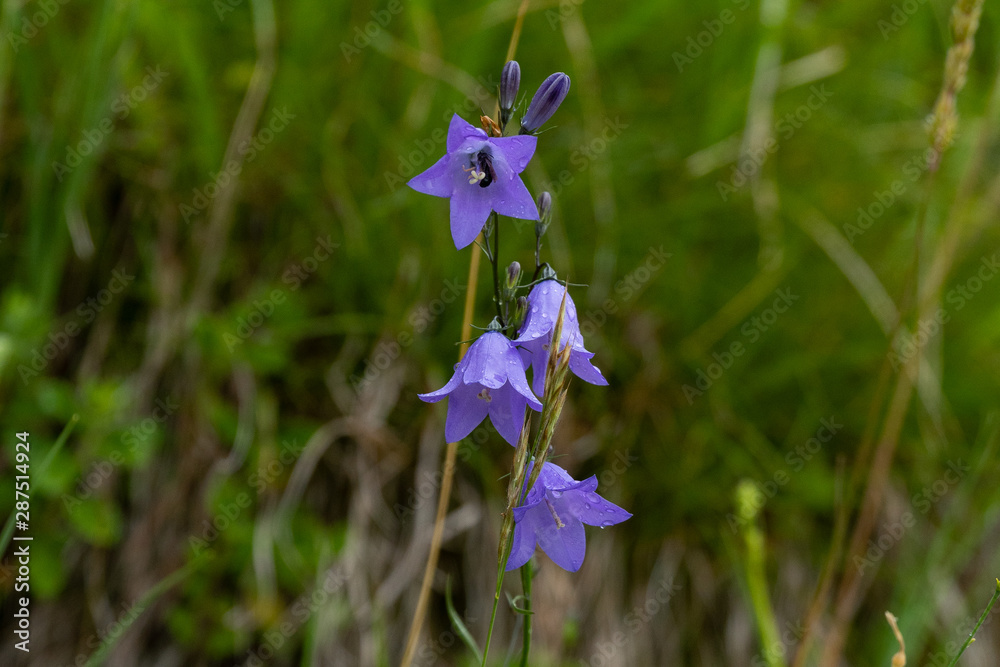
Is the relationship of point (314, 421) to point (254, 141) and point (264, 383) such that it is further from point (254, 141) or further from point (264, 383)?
point (254, 141)

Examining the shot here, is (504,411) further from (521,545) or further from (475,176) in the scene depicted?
(475,176)

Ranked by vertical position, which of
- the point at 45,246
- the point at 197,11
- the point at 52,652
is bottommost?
the point at 52,652

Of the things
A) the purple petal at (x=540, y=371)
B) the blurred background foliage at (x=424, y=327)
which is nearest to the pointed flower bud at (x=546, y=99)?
the purple petal at (x=540, y=371)

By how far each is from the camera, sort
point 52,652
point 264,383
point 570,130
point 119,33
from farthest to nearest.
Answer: point 570,130 < point 264,383 < point 119,33 < point 52,652

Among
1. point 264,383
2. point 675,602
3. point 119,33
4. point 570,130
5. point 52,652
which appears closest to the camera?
point 52,652

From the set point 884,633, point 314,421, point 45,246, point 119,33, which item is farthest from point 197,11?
point 884,633

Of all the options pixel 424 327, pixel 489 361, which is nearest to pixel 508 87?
pixel 489 361
